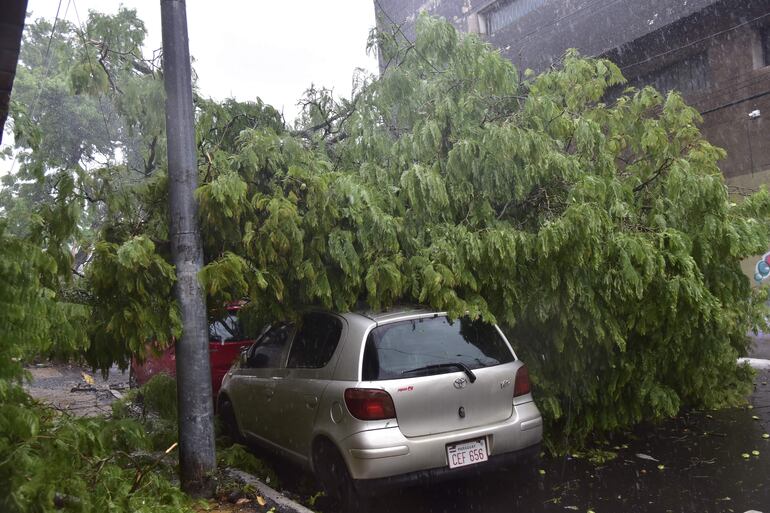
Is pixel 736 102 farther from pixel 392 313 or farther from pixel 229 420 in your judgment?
pixel 229 420

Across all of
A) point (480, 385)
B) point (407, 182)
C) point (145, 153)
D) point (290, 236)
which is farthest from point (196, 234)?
point (480, 385)

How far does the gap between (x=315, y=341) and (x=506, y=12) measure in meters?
16.0

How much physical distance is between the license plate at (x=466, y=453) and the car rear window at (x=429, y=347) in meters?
0.55

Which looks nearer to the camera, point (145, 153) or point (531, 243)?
point (531, 243)

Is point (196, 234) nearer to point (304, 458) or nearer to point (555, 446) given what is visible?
point (304, 458)

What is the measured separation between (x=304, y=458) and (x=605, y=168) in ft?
13.3

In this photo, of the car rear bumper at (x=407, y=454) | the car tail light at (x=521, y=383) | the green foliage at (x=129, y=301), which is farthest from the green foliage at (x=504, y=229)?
the car rear bumper at (x=407, y=454)

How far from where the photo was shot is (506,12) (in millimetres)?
19109

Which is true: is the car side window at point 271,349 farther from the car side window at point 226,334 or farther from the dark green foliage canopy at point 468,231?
the car side window at point 226,334

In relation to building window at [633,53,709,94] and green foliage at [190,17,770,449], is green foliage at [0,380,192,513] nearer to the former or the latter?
green foliage at [190,17,770,449]

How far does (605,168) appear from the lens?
22.1 ft

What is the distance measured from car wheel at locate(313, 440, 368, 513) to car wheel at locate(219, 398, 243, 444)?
1.93 meters

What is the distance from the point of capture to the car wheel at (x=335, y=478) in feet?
15.9

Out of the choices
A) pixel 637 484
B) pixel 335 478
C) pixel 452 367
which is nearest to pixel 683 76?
pixel 637 484
